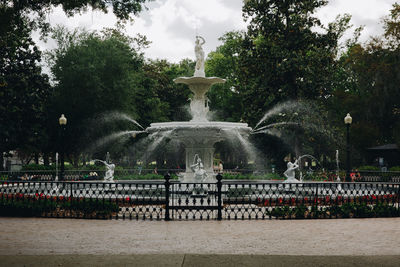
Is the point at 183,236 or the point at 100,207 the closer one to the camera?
the point at 183,236

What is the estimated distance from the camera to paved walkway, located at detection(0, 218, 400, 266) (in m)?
6.93

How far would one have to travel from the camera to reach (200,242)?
8555mm

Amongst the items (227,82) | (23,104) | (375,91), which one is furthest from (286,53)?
(23,104)

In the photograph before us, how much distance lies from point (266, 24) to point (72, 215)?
82.9 feet

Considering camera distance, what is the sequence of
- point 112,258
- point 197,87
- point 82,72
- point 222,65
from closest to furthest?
point 112,258
point 197,87
point 82,72
point 222,65

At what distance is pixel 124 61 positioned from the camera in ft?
126

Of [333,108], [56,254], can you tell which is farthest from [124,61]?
[56,254]

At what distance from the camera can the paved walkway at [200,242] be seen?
6.93m

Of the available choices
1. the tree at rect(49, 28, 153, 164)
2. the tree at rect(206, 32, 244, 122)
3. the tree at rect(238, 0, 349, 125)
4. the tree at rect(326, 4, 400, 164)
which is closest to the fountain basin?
the tree at rect(238, 0, 349, 125)

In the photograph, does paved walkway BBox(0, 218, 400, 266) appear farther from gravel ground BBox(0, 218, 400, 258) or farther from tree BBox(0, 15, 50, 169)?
tree BBox(0, 15, 50, 169)

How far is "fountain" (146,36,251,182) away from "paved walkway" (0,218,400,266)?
6840 mm

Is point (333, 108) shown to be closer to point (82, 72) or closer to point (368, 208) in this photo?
point (82, 72)

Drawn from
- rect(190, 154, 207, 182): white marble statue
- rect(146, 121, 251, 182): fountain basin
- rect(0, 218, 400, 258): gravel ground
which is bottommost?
rect(0, 218, 400, 258): gravel ground

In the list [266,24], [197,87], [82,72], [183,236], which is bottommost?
[183,236]
